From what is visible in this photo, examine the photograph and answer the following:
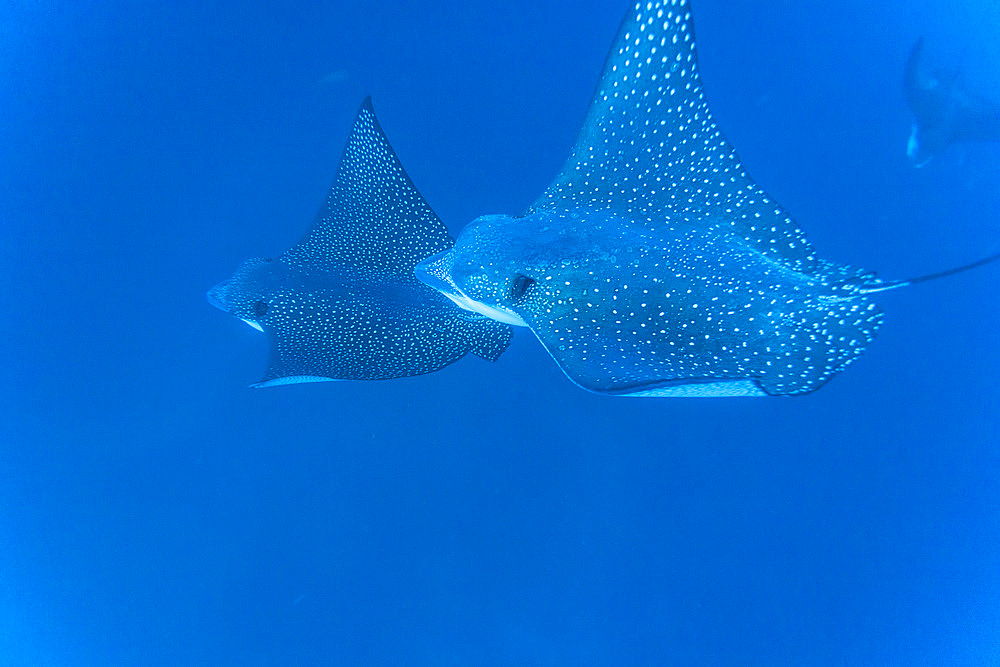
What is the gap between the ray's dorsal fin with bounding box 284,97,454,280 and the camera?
331 cm

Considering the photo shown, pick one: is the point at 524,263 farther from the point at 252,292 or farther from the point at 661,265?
the point at 252,292

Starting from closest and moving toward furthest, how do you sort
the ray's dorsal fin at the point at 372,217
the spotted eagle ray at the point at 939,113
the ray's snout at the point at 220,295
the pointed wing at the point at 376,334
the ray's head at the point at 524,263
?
the ray's head at the point at 524,263 < the pointed wing at the point at 376,334 < the ray's dorsal fin at the point at 372,217 < the ray's snout at the point at 220,295 < the spotted eagle ray at the point at 939,113

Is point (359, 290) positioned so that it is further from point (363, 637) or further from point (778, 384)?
point (363, 637)

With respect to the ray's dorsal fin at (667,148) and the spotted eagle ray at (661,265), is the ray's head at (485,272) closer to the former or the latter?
the spotted eagle ray at (661,265)

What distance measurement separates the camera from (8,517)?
4531 mm

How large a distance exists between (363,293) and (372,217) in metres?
0.53

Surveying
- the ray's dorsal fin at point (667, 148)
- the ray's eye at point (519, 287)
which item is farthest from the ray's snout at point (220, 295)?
the ray's dorsal fin at point (667, 148)

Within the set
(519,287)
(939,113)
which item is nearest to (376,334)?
(519,287)

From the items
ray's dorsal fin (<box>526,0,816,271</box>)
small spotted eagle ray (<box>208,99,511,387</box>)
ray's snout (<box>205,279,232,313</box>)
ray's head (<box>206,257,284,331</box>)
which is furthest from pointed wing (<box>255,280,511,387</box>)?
ray's dorsal fin (<box>526,0,816,271</box>)

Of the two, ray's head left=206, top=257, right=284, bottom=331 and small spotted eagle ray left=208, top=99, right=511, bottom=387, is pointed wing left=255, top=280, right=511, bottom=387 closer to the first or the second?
small spotted eagle ray left=208, top=99, right=511, bottom=387

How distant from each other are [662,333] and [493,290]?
2.63ft

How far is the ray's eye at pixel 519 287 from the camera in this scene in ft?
8.24

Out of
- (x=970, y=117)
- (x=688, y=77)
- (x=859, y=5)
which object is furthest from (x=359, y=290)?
(x=970, y=117)

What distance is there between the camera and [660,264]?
238cm
